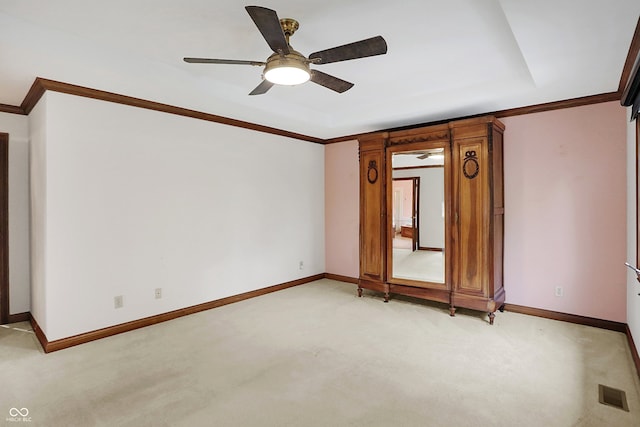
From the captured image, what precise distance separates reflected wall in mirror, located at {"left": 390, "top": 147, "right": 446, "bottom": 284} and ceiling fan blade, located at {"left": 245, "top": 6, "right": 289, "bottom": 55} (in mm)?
2511

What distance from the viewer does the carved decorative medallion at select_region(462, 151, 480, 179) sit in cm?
366

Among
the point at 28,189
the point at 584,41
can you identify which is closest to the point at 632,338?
the point at 584,41

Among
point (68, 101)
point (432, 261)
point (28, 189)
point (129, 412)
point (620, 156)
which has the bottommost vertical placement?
point (129, 412)

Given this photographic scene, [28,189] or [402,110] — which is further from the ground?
[402,110]

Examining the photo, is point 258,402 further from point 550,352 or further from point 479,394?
point 550,352

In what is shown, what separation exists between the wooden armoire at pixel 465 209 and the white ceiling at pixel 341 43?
38cm

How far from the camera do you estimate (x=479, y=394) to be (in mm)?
2271

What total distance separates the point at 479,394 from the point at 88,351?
10.4 ft

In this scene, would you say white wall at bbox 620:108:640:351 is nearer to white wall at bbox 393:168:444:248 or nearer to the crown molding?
white wall at bbox 393:168:444:248

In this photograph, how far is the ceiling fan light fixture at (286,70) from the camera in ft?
7.04

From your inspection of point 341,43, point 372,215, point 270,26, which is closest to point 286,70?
point 270,26

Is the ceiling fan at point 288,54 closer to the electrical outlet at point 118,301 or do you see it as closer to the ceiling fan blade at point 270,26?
the ceiling fan blade at point 270,26

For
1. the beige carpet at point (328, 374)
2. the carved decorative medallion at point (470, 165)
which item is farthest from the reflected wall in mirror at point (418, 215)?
the beige carpet at point (328, 374)

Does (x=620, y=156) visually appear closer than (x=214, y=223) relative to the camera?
Yes
